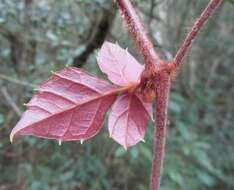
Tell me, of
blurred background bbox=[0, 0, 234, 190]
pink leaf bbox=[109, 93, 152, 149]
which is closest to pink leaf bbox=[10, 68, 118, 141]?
pink leaf bbox=[109, 93, 152, 149]

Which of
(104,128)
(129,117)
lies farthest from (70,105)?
(104,128)

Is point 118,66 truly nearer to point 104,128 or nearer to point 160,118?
point 160,118

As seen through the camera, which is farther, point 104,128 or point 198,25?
point 104,128

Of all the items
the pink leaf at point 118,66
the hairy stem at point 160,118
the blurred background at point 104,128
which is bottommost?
the hairy stem at point 160,118

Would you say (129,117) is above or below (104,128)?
below

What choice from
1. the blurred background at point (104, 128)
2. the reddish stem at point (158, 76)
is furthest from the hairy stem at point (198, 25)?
the blurred background at point (104, 128)

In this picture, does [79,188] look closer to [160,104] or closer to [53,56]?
[53,56]

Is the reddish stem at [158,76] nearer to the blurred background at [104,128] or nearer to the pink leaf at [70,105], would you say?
the pink leaf at [70,105]
